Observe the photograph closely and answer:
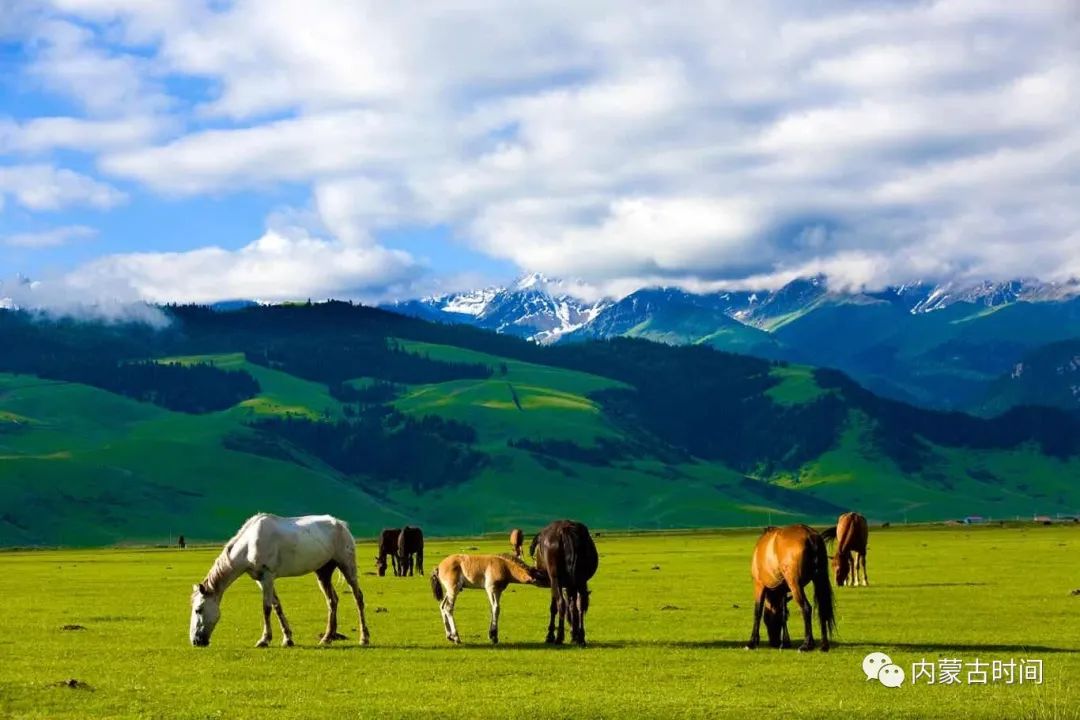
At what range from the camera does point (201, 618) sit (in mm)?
32719

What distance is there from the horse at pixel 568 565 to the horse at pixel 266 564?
5.04m

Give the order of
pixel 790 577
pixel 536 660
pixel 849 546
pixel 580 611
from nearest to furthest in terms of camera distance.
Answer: pixel 536 660 → pixel 790 577 → pixel 580 611 → pixel 849 546

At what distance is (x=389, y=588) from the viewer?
201ft

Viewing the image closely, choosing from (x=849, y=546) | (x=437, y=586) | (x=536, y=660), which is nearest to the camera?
(x=536, y=660)

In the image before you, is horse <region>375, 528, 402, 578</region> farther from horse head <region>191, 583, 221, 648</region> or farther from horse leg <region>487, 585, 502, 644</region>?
horse leg <region>487, 585, 502, 644</region>

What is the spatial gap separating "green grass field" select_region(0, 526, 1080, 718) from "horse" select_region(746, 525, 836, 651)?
3.13 ft

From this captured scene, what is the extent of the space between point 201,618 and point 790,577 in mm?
14626

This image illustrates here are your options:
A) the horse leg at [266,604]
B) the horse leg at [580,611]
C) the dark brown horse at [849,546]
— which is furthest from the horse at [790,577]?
the dark brown horse at [849,546]

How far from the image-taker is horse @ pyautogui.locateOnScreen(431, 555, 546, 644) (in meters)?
33.1

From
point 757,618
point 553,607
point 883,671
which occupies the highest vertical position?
point 553,607

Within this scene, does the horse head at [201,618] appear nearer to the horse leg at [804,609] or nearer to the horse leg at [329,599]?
the horse leg at [329,599]

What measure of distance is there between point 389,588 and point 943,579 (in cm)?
2549

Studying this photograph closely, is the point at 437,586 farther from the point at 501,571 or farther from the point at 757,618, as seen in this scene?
the point at 757,618

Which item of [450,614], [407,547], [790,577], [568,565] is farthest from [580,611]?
[407,547]
